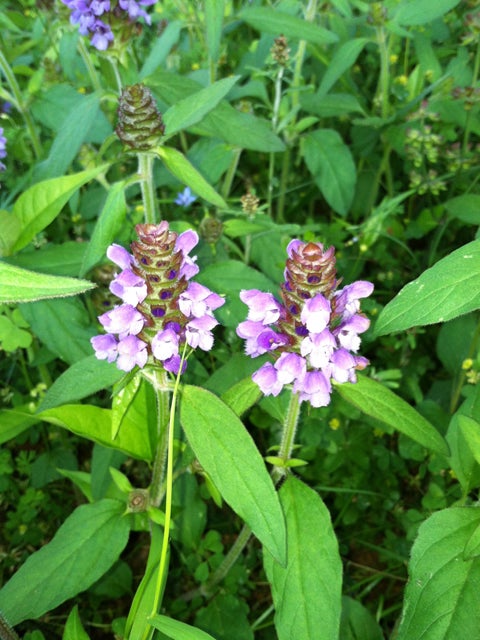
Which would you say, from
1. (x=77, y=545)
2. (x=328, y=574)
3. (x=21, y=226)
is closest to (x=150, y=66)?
(x=21, y=226)

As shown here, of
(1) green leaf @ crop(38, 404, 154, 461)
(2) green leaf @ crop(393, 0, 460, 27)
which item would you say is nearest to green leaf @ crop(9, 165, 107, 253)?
(1) green leaf @ crop(38, 404, 154, 461)

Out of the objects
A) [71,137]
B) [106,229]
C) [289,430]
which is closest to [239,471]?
[289,430]

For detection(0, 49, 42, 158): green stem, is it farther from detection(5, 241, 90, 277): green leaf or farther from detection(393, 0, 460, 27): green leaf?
detection(393, 0, 460, 27): green leaf

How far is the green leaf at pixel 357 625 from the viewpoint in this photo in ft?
6.88

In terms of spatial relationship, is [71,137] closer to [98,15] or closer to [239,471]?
[98,15]

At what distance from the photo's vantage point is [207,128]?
2492 millimetres

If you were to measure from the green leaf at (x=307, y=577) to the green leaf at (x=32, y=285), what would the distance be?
940 millimetres

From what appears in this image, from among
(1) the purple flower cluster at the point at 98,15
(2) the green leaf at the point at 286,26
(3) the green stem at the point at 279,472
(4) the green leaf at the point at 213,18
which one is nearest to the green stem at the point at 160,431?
(3) the green stem at the point at 279,472

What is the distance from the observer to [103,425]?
190cm

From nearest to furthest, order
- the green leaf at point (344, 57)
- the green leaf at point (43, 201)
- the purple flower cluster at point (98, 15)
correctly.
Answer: the green leaf at point (43, 201), the purple flower cluster at point (98, 15), the green leaf at point (344, 57)

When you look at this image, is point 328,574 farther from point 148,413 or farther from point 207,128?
point 207,128

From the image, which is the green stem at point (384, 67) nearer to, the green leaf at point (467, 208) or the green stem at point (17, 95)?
the green leaf at point (467, 208)

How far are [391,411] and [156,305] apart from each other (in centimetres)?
66

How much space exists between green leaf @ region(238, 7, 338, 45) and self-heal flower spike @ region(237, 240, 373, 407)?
1551 millimetres
